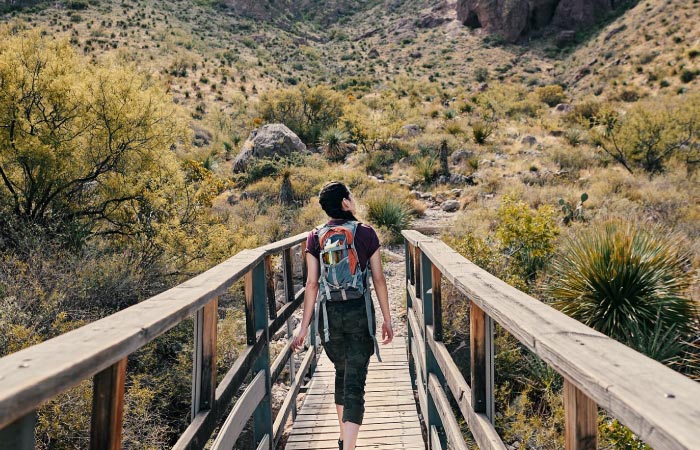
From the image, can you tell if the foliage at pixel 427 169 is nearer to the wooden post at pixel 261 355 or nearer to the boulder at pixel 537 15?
the wooden post at pixel 261 355

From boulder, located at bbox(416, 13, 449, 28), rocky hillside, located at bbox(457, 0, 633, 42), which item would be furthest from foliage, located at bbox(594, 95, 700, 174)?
boulder, located at bbox(416, 13, 449, 28)

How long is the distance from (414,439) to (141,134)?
22.8 feet

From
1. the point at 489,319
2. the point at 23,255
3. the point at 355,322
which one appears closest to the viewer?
the point at 489,319

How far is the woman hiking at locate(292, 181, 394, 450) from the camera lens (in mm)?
2764

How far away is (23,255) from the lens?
232 inches

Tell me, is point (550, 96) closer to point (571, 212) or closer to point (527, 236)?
point (571, 212)

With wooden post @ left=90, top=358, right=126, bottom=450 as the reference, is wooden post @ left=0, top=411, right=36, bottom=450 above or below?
above

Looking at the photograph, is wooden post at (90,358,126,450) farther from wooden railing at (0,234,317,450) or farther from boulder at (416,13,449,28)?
boulder at (416,13,449,28)

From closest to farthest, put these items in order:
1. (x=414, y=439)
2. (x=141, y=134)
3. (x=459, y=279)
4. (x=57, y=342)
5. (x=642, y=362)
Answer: (x=642, y=362), (x=57, y=342), (x=459, y=279), (x=414, y=439), (x=141, y=134)

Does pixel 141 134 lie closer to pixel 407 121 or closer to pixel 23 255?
pixel 23 255

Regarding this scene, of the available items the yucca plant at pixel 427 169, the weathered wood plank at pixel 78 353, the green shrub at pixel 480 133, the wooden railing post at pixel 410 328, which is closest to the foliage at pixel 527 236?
the wooden railing post at pixel 410 328

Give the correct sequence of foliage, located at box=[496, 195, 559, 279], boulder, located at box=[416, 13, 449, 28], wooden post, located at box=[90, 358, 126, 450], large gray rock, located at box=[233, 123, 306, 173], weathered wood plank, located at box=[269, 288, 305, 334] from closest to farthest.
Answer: wooden post, located at box=[90, 358, 126, 450] < weathered wood plank, located at box=[269, 288, 305, 334] < foliage, located at box=[496, 195, 559, 279] < large gray rock, located at box=[233, 123, 306, 173] < boulder, located at box=[416, 13, 449, 28]

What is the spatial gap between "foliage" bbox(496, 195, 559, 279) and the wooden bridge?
331 cm

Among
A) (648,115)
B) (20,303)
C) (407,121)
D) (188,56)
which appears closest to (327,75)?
(188,56)
